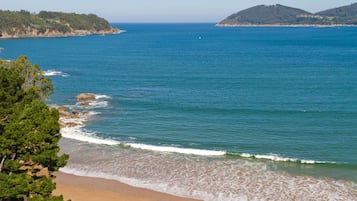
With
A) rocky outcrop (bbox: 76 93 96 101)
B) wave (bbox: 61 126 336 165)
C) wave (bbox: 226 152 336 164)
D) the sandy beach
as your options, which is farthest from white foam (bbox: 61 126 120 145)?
rocky outcrop (bbox: 76 93 96 101)

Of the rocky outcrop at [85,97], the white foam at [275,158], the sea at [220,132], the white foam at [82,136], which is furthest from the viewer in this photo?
the rocky outcrop at [85,97]

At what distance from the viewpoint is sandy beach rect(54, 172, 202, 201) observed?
30.9 m

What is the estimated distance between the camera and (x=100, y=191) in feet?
105

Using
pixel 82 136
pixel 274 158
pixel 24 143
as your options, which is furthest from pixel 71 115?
pixel 24 143

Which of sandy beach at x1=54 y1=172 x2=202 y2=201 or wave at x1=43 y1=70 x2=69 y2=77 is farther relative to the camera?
wave at x1=43 y1=70 x2=69 y2=77

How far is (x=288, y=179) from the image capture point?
3456 centimetres

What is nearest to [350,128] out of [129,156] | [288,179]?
[288,179]

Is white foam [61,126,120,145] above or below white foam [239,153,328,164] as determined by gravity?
above

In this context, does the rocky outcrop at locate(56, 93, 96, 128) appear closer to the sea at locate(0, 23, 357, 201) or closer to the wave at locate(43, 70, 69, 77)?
the sea at locate(0, 23, 357, 201)

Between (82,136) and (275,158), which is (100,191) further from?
(275,158)

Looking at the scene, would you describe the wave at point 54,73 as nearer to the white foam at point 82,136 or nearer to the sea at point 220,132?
the sea at point 220,132

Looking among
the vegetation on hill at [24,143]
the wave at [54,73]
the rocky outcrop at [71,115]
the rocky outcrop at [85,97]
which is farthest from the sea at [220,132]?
the vegetation on hill at [24,143]

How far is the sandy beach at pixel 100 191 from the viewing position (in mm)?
30906

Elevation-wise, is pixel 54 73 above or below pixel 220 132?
above
